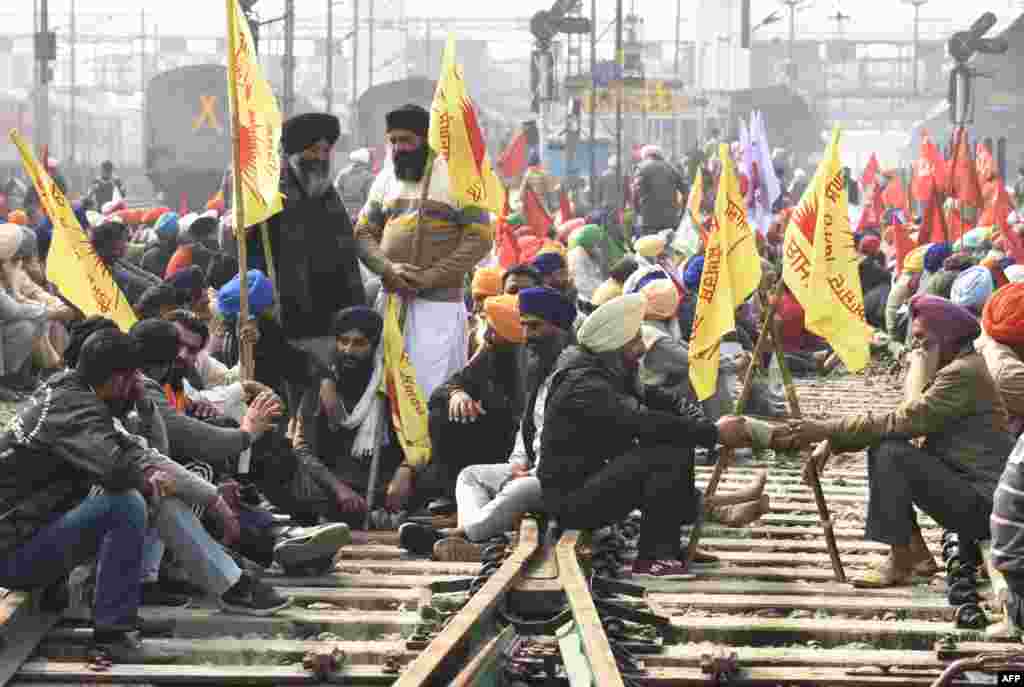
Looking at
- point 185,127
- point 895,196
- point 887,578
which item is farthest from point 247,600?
point 185,127

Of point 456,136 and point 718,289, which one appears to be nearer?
point 718,289

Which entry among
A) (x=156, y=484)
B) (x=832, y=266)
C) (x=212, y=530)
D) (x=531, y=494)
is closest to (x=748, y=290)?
(x=832, y=266)

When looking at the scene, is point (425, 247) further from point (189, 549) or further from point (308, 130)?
point (189, 549)

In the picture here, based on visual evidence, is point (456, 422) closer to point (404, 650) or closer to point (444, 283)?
point (444, 283)

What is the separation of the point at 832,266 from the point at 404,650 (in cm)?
294

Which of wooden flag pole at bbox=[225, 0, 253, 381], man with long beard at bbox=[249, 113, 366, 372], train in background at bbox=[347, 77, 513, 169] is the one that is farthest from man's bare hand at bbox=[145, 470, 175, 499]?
train in background at bbox=[347, 77, 513, 169]

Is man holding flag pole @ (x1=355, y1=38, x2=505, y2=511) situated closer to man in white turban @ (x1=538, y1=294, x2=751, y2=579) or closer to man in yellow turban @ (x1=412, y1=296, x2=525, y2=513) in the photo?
man in yellow turban @ (x1=412, y1=296, x2=525, y2=513)

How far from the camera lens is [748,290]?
396 inches

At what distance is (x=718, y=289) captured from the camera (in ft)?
32.2

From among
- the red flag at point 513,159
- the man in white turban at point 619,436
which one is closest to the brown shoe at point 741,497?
the man in white turban at point 619,436

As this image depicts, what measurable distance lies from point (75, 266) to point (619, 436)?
2.54m

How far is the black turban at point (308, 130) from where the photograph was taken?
1084cm

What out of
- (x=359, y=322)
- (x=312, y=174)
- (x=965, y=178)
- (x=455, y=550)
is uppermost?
(x=312, y=174)

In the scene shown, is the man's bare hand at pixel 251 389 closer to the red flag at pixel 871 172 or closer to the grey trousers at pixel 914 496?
the grey trousers at pixel 914 496
